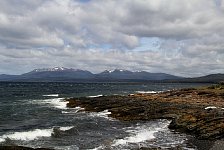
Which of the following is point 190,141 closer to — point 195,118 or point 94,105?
point 195,118

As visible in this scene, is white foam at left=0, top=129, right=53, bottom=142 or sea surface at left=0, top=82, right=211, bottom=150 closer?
sea surface at left=0, top=82, right=211, bottom=150

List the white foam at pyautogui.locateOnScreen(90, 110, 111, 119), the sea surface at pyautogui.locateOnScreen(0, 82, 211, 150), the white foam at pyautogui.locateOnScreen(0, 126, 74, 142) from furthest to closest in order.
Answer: the white foam at pyautogui.locateOnScreen(90, 110, 111, 119) < the white foam at pyautogui.locateOnScreen(0, 126, 74, 142) < the sea surface at pyautogui.locateOnScreen(0, 82, 211, 150)

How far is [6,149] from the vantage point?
26.6 meters

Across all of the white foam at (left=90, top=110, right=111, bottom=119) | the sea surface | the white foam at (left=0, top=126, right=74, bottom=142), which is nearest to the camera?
the sea surface

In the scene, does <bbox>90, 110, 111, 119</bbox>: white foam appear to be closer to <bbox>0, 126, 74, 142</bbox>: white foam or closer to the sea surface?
the sea surface

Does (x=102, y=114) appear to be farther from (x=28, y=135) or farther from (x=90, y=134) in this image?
(x=28, y=135)

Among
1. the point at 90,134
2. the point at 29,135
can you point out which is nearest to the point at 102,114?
the point at 90,134

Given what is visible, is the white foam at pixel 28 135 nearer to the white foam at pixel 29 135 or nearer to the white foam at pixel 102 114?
the white foam at pixel 29 135

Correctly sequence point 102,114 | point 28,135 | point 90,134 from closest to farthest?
point 28,135, point 90,134, point 102,114

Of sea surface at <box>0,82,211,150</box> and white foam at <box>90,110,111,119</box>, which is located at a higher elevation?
white foam at <box>90,110,111,119</box>

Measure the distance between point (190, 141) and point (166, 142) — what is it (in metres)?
2.65

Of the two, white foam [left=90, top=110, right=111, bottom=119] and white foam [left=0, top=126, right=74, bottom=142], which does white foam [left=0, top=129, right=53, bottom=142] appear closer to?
white foam [left=0, top=126, right=74, bottom=142]

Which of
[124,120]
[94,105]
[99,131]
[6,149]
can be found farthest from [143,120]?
[6,149]

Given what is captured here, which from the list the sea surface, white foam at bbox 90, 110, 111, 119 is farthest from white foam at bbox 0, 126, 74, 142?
white foam at bbox 90, 110, 111, 119
